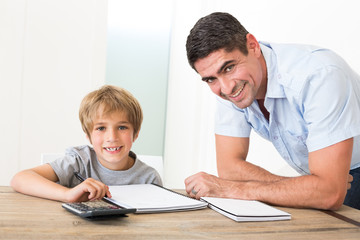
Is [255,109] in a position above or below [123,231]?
above

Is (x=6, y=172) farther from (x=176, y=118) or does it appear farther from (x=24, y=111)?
(x=176, y=118)

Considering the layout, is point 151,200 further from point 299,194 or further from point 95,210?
point 299,194

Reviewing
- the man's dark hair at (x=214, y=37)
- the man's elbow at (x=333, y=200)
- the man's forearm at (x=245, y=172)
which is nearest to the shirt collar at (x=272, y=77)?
the man's dark hair at (x=214, y=37)

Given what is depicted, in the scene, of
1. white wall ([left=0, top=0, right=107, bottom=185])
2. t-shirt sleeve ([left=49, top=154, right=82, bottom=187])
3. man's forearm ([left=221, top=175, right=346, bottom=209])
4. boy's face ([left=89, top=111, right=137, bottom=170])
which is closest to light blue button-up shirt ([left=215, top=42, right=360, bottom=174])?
man's forearm ([left=221, top=175, right=346, bottom=209])

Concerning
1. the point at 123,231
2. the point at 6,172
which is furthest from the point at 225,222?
the point at 6,172

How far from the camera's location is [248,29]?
115 inches

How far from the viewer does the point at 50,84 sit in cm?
331

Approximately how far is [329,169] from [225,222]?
1.30ft

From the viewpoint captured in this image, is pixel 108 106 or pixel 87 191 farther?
pixel 108 106

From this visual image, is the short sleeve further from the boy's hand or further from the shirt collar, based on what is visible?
the boy's hand

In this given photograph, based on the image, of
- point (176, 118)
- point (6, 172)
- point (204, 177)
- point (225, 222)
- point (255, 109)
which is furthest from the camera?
point (176, 118)

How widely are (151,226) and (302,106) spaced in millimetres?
678

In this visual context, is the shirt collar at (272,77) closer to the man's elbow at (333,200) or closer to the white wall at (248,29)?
the man's elbow at (333,200)

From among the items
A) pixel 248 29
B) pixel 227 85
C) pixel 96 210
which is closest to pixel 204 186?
pixel 227 85
